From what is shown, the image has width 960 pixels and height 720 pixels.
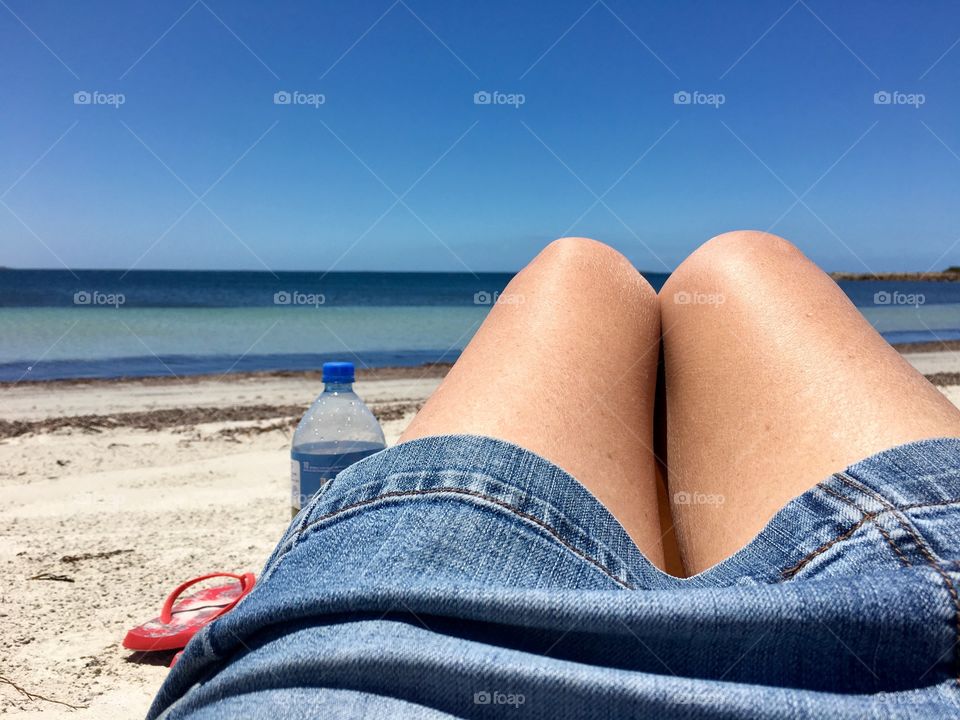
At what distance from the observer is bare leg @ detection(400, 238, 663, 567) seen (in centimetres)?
118

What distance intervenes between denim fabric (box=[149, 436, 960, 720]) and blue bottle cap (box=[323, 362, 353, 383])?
1345 millimetres

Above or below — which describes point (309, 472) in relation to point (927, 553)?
above

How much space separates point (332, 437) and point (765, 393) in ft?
7.22

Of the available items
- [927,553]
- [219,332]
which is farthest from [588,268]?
[219,332]

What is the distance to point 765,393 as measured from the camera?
135cm

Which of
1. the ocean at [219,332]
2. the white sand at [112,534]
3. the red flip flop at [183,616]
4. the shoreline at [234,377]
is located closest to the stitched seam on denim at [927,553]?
the red flip flop at [183,616]

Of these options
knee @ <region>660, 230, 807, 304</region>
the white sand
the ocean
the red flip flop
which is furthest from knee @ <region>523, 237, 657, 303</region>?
the ocean

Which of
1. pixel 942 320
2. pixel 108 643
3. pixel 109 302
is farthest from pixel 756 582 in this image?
pixel 109 302

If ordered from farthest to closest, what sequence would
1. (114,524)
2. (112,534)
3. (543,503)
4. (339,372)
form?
(114,524)
(112,534)
(339,372)
(543,503)

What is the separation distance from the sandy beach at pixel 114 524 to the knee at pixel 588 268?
4.73 ft

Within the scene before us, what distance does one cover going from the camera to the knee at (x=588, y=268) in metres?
1.65

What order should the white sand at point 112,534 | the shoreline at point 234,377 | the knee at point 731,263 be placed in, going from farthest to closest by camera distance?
the shoreline at point 234,377
the white sand at point 112,534
the knee at point 731,263

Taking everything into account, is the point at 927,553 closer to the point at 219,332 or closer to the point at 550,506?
the point at 550,506

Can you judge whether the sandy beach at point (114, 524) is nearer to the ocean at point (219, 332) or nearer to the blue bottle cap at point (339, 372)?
the blue bottle cap at point (339, 372)
